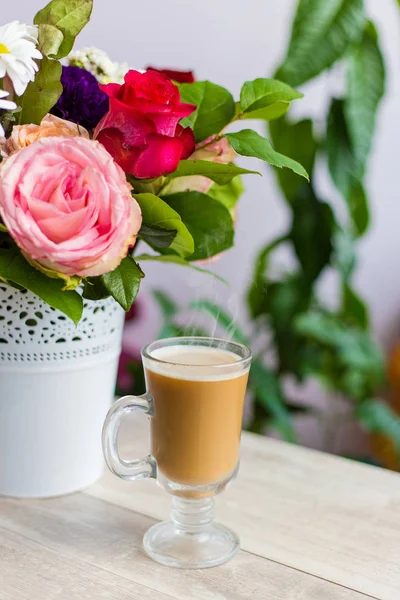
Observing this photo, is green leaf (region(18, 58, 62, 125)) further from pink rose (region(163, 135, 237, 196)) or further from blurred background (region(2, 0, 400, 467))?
blurred background (region(2, 0, 400, 467))

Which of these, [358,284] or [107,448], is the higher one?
[107,448]

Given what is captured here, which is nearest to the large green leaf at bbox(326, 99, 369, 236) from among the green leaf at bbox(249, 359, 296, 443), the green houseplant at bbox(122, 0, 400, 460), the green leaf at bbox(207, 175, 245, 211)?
the green houseplant at bbox(122, 0, 400, 460)

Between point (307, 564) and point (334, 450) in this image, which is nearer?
point (307, 564)

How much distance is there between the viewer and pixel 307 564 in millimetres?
773

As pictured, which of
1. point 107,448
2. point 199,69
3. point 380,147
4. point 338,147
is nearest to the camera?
point 107,448

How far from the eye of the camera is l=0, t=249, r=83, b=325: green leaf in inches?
27.9

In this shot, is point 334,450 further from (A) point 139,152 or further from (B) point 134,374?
(A) point 139,152

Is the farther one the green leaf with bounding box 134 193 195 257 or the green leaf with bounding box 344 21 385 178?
the green leaf with bounding box 344 21 385 178

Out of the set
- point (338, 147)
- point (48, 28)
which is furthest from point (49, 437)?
point (338, 147)

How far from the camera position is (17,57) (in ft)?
2.25

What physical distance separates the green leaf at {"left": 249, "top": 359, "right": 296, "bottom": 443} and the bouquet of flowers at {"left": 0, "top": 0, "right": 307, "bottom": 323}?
3.15 feet

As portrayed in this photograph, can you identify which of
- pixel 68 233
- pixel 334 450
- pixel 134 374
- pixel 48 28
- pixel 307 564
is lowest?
pixel 334 450

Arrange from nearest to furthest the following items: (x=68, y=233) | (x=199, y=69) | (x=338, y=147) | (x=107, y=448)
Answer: (x=68, y=233) < (x=107, y=448) < (x=338, y=147) < (x=199, y=69)

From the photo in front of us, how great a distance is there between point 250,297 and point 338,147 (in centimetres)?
46
